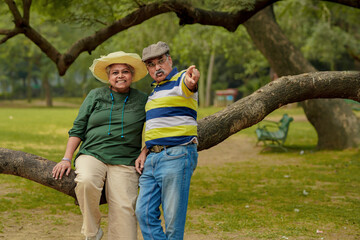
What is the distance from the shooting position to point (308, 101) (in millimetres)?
11836

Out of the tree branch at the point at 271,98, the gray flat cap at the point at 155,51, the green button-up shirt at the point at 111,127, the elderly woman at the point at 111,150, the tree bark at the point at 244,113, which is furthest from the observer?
the tree branch at the point at 271,98

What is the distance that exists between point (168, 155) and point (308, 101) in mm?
9170

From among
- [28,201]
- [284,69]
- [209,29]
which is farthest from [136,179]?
[209,29]

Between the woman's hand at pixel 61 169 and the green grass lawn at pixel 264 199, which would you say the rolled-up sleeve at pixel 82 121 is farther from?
the green grass lawn at pixel 264 199

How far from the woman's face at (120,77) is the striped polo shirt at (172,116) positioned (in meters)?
0.44

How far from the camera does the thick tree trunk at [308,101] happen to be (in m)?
11.8

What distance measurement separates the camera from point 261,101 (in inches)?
191

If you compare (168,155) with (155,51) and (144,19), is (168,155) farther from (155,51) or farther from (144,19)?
(144,19)

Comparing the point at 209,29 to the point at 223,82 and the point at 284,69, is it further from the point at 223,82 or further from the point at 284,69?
the point at 223,82

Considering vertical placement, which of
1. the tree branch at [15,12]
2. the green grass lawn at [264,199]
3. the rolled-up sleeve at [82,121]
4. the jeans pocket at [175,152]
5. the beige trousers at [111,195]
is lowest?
the green grass lawn at [264,199]

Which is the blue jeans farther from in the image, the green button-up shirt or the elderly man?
the green button-up shirt

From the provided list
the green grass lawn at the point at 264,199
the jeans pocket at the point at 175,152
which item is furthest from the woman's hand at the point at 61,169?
the green grass lawn at the point at 264,199

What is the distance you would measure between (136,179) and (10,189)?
5145mm

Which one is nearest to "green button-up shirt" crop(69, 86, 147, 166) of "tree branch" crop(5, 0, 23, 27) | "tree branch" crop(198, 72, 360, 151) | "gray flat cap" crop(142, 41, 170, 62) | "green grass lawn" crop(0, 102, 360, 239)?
"gray flat cap" crop(142, 41, 170, 62)
